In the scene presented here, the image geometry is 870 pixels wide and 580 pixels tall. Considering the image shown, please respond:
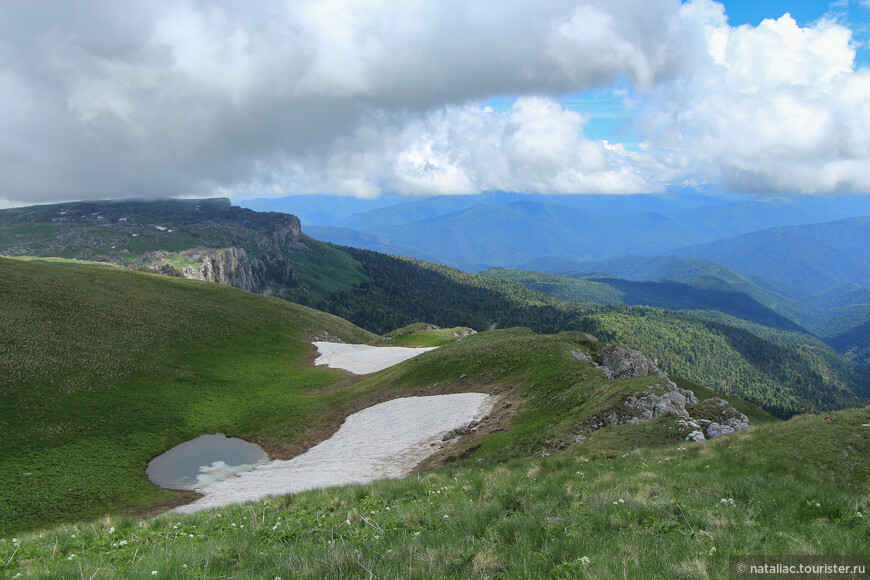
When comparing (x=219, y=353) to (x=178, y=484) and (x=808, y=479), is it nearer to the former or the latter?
(x=178, y=484)

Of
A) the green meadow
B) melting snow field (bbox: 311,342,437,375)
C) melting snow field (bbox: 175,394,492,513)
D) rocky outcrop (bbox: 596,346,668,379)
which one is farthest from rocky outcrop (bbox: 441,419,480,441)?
melting snow field (bbox: 311,342,437,375)

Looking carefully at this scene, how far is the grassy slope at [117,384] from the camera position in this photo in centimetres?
3266

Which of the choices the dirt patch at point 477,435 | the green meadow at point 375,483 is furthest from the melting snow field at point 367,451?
the green meadow at point 375,483

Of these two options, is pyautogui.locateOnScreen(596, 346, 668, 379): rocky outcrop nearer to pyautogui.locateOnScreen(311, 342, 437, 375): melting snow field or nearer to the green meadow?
the green meadow

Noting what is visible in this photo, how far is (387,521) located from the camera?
8.44m

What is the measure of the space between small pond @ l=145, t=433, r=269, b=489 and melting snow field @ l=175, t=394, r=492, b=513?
6.85 feet

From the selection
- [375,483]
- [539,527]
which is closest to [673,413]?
[375,483]

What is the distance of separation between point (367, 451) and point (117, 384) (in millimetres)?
38239

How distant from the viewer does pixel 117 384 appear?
51312 mm

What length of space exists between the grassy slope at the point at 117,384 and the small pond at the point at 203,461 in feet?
4.35

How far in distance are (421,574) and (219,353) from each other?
7907 centimetres

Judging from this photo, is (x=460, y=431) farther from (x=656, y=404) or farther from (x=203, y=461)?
(x=203, y=461)

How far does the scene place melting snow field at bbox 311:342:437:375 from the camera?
72625 mm

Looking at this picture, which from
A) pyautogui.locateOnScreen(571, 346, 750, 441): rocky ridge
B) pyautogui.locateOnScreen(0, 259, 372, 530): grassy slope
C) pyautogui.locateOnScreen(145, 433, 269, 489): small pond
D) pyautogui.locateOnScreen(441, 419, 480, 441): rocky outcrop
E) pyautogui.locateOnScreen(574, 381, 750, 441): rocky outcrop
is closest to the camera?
pyautogui.locateOnScreen(571, 346, 750, 441): rocky ridge
